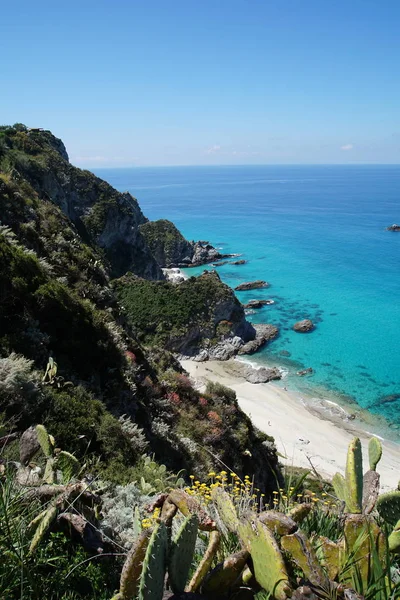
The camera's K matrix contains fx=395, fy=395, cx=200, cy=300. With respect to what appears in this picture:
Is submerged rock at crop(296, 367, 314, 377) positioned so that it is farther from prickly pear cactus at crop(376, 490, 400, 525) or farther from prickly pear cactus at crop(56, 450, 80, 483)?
prickly pear cactus at crop(376, 490, 400, 525)

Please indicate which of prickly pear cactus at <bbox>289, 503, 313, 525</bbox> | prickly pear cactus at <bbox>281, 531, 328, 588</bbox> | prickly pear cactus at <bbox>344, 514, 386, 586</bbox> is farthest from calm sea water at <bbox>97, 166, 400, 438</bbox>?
prickly pear cactus at <bbox>281, 531, 328, 588</bbox>

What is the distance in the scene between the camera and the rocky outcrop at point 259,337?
48.0 metres

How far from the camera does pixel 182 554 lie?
2.87 m

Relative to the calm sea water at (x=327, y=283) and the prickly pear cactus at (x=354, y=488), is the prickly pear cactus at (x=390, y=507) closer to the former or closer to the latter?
the prickly pear cactus at (x=354, y=488)

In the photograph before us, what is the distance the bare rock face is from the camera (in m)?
53.8

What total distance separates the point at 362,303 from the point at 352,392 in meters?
32.0

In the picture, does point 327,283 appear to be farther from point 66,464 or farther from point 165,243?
point 66,464

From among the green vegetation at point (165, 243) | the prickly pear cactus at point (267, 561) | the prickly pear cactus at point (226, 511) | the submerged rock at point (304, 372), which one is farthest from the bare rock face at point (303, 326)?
the prickly pear cactus at point (267, 561)

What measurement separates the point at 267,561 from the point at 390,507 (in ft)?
5.17

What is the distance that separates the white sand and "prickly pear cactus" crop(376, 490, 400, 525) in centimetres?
2244

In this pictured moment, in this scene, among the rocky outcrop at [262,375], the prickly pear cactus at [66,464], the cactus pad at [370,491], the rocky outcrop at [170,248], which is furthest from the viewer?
the rocky outcrop at [170,248]

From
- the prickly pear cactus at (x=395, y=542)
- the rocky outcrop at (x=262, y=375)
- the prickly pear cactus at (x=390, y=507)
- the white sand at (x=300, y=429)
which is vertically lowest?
the white sand at (x=300, y=429)

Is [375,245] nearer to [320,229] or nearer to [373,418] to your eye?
[320,229]

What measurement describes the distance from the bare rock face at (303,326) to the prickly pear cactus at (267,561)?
52.5 m
